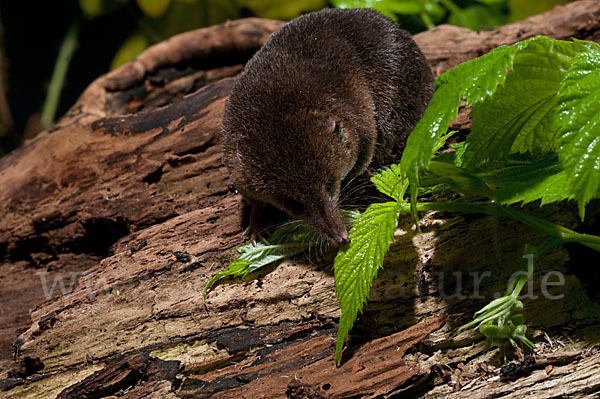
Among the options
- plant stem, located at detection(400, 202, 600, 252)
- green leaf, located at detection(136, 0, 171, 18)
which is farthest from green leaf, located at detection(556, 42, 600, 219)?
green leaf, located at detection(136, 0, 171, 18)

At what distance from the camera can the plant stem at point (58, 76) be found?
22.3 feet

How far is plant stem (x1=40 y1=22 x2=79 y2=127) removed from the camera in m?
6.79

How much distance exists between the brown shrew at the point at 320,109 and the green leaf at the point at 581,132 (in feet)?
3.64

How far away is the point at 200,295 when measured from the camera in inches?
114

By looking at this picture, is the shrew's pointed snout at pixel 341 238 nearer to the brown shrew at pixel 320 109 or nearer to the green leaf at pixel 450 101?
the brown shrew at pixel 320 109

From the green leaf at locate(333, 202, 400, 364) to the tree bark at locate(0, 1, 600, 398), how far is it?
0.34 meters

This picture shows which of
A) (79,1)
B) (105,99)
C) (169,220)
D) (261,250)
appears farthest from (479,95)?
(79,1)

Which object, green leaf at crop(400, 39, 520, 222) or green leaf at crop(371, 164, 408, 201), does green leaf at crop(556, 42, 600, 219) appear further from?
green leaf at crop(371, 164, 408, 201)

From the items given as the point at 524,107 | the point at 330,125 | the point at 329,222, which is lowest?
the point at 329,222

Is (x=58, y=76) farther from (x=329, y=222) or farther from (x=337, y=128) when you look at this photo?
(x=329, y=222)

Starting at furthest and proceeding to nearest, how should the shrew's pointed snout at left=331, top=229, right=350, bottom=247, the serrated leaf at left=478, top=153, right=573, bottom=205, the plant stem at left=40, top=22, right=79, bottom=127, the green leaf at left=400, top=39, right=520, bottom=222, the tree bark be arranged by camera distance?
the plant stem at left=40, top=22, right=79, bottom=127, the shrew's pointed snout at left=331, top=229, right=350, bottom=247, the tree bark, the serrated leaf at left=478, top=153, right=573, bottom=205, the green leaf at left=400, top=39, right=520, bottom=222

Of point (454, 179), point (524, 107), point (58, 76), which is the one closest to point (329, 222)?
point (454, 179)

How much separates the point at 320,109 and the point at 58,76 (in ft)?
Result: 16.6

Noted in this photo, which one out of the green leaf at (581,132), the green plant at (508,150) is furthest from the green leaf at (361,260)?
the green leaf at (581,132)
